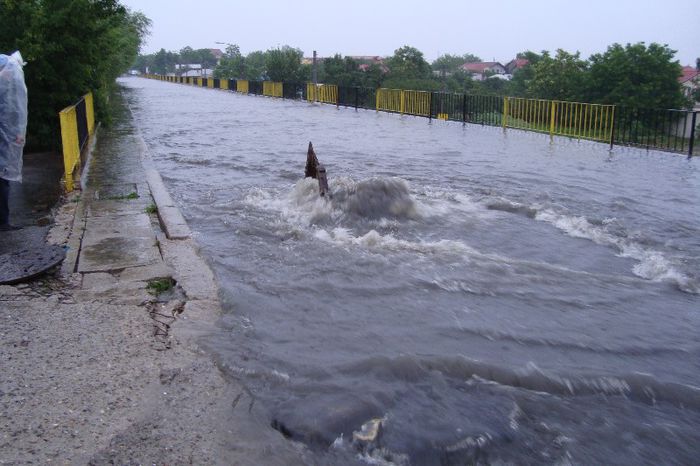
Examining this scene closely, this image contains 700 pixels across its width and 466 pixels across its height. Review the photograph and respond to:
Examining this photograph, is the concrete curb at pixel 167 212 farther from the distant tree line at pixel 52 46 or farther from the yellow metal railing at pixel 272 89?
the yellow metal railing at pixel 272 89

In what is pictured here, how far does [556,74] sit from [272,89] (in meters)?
27.1

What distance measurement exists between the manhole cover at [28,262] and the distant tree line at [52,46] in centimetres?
617

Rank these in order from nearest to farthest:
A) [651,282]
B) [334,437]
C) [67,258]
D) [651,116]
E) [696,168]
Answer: [334,437]
[67,258]
[651,282]
[696,168]
[651,116]

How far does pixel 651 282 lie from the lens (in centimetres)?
635

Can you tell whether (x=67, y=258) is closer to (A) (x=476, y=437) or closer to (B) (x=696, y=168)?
(A) (x=476, y=437)

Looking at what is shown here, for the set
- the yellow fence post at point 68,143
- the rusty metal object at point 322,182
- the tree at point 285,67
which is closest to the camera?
the yellow fence post at point 68,143

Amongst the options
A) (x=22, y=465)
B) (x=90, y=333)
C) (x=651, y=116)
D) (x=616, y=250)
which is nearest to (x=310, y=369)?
(x=90, y=333)

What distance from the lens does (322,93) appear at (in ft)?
120

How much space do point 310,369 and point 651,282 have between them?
380 centimetres

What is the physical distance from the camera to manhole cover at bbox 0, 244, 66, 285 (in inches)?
208

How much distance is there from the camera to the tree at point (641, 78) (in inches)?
1688

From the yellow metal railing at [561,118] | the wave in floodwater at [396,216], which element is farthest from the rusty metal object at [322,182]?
the yellow metal railing at [561,118]

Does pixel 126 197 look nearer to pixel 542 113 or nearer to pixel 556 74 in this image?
pixel 542 113

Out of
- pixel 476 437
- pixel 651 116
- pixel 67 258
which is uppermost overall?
pixel 651 116
